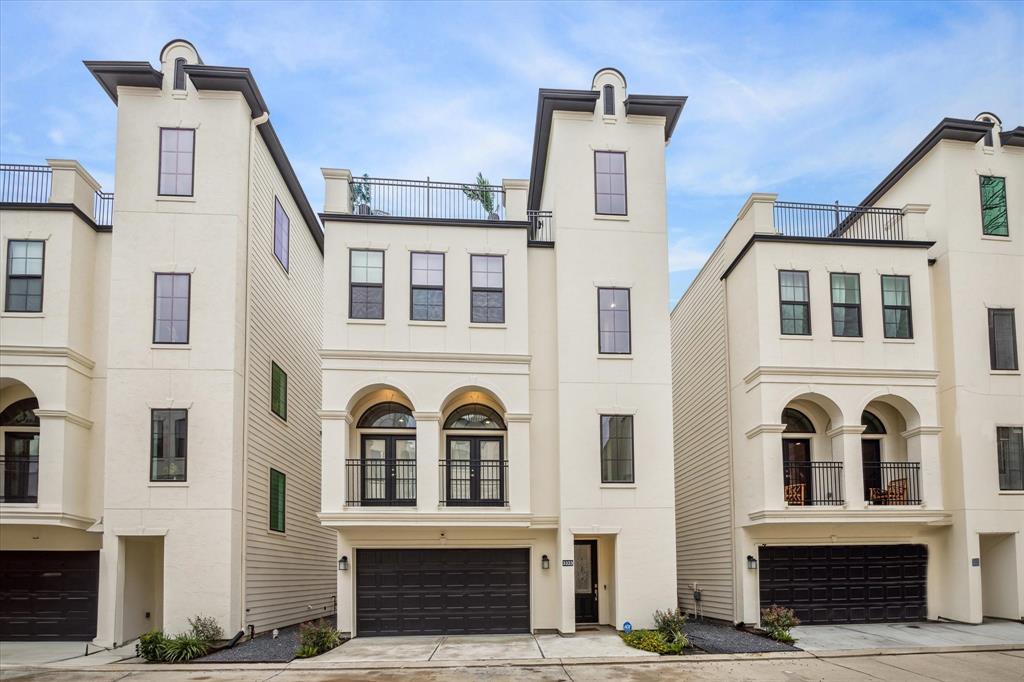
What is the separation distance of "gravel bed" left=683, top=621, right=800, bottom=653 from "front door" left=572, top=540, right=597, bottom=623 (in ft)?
7.19

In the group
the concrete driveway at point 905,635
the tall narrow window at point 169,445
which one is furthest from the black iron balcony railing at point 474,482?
the concrete driveway at point 905,635

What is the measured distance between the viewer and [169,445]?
17859 mm

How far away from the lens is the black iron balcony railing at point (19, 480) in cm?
1803

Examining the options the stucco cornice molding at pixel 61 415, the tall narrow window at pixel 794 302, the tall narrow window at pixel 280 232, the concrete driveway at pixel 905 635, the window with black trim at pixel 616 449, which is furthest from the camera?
the tall narrow window at pixel 280 232

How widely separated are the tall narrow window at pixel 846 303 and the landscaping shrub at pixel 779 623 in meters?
Result: 6.42

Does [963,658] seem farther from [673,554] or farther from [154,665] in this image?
[154,665]

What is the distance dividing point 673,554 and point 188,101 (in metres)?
14.4

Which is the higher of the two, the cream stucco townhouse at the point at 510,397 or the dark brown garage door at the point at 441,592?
the cream stucco townhouse at the point at 510,397

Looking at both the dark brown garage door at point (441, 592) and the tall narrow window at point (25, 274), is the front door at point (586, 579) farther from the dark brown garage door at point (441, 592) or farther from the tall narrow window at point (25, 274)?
the tall narrow window at point (25, 274)

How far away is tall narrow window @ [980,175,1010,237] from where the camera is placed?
2109cm

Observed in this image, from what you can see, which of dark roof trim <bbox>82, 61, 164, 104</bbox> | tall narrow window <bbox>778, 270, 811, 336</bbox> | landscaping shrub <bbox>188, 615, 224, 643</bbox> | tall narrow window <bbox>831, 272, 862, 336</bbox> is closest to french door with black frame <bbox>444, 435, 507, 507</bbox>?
landscaping shrub <bbox>188, 615, 224, 643</bbox>

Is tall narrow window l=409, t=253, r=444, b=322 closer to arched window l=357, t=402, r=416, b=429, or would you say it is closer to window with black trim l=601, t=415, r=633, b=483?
arched window l=357, t=402, r=416, b=429

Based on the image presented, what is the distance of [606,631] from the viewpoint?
1897 centimetres

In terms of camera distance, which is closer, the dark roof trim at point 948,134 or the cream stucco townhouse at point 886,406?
the cream stucco townhouse at point 886,406
